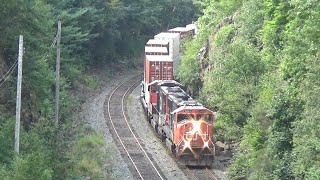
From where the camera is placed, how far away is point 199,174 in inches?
1085

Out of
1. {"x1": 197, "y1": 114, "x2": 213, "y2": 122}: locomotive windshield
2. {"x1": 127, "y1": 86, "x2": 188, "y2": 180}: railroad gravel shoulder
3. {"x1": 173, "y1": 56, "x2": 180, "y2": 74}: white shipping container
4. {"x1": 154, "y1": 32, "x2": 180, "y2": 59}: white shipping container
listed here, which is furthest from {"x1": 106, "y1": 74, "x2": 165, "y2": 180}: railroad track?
{"x1": 154, "y1": 32, "x2": 180, "y2": 59}: white shipping container

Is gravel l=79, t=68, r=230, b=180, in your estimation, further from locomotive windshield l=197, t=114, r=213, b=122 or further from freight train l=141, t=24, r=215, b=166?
locomotive windshield l=197, t=114, r=213, b=122

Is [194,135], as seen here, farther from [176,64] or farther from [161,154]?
[176,64]

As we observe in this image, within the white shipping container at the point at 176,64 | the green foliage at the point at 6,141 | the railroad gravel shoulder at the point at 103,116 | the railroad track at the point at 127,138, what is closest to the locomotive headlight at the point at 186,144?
the railroad track at the point at 127,138

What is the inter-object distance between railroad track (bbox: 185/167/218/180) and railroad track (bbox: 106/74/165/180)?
1311 mm

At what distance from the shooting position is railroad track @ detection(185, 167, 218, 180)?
26.8m

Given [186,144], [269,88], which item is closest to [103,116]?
[186,144]

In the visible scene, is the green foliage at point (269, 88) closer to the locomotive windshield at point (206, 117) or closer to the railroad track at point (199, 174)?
the locomotive windshield at point (206, 117)

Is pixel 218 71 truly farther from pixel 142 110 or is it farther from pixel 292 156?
pixel 142 110

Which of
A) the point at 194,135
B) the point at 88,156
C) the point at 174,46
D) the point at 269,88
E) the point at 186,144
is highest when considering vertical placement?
the point at 269,88

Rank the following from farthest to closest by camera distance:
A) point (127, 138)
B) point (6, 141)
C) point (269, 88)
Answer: point (127, 138) → point (269, 88) → point (6, 141)

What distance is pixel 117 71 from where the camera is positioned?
62.4 metres

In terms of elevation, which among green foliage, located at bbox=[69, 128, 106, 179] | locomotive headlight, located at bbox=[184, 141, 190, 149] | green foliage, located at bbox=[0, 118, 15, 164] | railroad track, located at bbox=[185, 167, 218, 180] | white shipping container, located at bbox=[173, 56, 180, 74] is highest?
green foliage, located at bbox=[0, 118, 15, 164]

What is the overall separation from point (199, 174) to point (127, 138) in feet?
26.6
